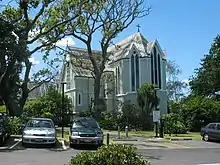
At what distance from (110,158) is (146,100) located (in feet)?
121

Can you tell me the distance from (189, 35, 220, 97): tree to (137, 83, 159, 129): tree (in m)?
17.8

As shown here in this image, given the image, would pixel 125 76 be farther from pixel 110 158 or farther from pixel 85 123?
pixel 110 158

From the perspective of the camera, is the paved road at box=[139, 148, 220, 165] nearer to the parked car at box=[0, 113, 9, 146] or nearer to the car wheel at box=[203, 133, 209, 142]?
the parked car at box=[0, 113, 9, 146]

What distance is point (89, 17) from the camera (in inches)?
1704

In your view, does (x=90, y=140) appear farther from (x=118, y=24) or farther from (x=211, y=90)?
(x=211, y=90)

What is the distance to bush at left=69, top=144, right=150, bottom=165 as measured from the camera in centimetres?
730

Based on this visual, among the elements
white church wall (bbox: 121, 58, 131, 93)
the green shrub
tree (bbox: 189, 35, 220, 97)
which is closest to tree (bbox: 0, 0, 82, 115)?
the green shrub

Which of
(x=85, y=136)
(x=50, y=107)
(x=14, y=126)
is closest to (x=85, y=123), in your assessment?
(x=85, y=136)

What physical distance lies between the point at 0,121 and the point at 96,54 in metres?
29.5

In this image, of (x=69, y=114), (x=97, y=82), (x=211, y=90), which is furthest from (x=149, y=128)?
(x=211, y=90)

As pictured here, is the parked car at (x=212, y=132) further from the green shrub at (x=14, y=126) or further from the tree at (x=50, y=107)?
the tree at (x=50, y=107)

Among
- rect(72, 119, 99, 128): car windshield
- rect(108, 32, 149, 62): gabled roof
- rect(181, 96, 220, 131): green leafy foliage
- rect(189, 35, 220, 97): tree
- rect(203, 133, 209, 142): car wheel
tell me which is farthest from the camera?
rect(189, 35, 220, 97): tree

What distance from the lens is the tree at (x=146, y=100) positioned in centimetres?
4330

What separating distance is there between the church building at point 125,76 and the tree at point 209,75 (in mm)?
8577
